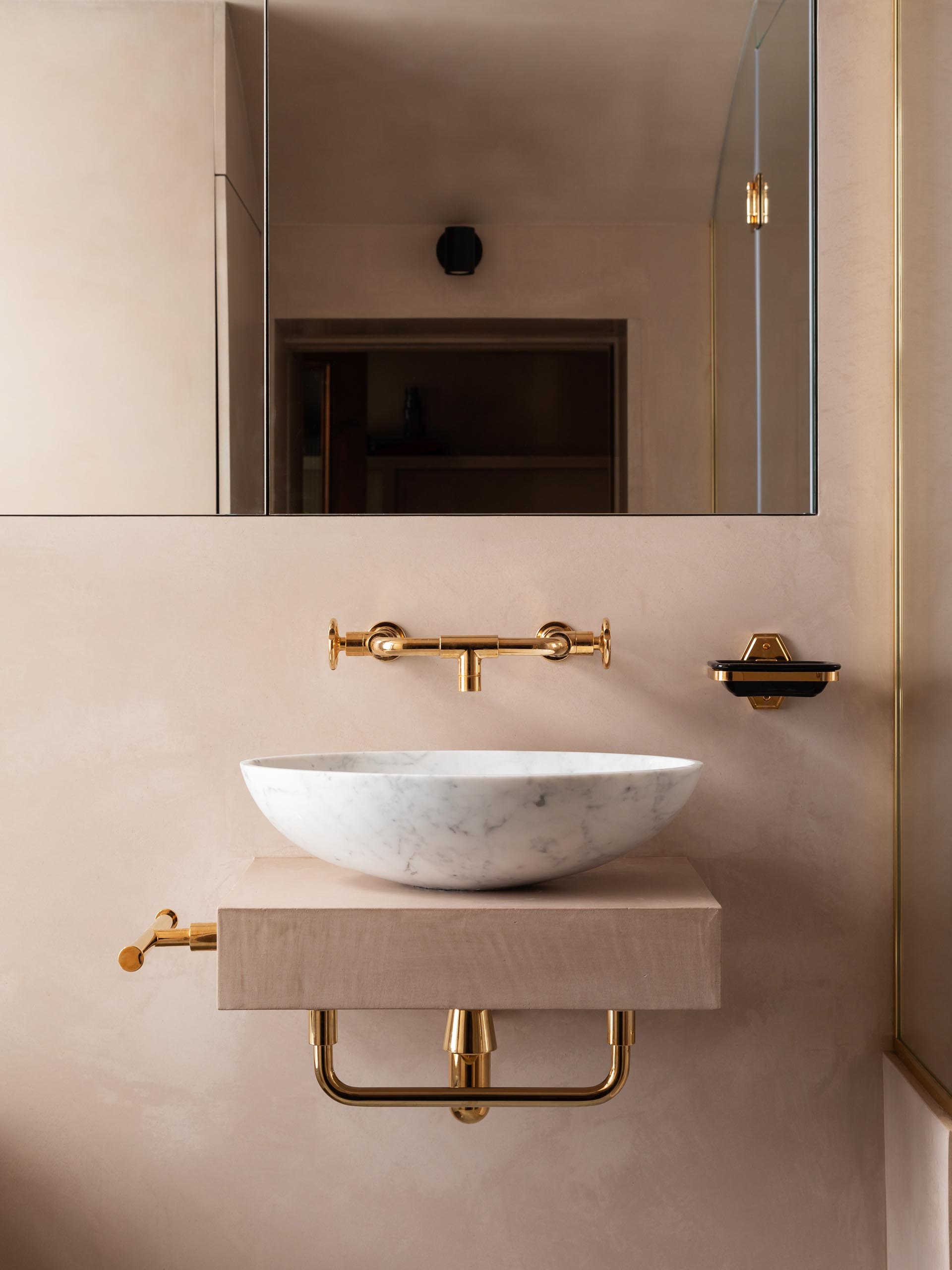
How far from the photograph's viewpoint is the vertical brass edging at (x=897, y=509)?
49.0 inches

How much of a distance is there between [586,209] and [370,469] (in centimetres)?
44

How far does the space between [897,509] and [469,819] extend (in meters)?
0.72

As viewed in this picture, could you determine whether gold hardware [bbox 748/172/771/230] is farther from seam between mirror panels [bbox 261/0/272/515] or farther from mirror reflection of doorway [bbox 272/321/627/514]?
seam between mirror panels [bbox 261/0/272/515]

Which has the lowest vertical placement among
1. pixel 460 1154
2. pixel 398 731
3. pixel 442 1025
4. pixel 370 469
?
pixel 460 1154

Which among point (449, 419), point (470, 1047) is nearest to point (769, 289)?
point (449, 419)

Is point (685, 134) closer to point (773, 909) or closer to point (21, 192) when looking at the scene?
point (21, 192)

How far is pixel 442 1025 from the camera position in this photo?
49.2 inches

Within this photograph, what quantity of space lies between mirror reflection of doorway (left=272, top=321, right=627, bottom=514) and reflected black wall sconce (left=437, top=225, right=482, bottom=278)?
77 mm

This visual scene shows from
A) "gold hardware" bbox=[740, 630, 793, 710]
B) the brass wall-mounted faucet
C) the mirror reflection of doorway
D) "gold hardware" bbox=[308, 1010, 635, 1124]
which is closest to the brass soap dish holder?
"gold hardware" bbox=[740, 630, 793, 710]

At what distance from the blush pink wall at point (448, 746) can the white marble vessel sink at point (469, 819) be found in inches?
11.2

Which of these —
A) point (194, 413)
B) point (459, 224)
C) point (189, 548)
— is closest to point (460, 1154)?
point (189, 548)

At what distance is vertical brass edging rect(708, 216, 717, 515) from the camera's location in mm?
1277

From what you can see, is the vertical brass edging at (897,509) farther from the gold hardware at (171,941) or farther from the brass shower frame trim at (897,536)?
the gold hardware at (171,941)

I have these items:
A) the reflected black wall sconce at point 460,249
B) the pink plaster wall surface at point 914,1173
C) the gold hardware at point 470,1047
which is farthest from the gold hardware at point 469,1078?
the reflected black wall sconce at point 460,249
